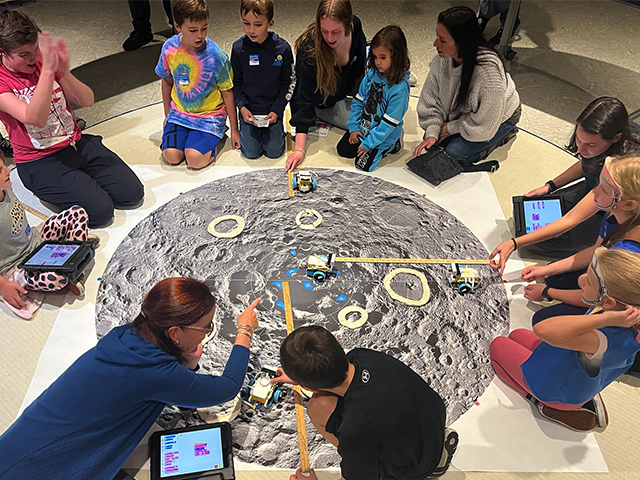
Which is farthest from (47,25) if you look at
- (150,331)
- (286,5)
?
(150,331)

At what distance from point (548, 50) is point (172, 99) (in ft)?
11.5

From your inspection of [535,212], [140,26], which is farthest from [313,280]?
[140,26]

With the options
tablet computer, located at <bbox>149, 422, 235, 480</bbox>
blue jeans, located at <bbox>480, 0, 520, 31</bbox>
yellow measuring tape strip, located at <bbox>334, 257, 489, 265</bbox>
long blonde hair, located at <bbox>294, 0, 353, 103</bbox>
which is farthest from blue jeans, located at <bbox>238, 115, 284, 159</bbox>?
blue jeans, located at <bbox>480, 0, 520, 31</bbox>

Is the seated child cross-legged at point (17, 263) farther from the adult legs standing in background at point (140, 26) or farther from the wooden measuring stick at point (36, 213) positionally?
the adult legs standing in background at point (140, 26)

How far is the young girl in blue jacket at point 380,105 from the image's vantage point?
115 inches

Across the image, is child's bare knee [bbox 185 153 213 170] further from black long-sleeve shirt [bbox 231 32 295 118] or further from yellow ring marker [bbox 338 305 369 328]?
yellow ring marker [bbox 338 305 369 328]

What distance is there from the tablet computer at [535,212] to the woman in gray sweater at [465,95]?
550mm

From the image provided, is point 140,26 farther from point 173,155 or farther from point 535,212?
point 535,212

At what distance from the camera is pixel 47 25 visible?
515cm

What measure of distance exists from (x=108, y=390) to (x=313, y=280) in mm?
1230

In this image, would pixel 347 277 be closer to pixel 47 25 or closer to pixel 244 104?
pixel 244 104

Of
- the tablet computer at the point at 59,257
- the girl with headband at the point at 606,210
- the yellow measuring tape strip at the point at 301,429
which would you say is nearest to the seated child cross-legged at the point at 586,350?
the girl with headband at the point at 606,210

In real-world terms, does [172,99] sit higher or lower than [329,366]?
lower

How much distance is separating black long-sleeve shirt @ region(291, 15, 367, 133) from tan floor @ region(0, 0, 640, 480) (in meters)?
0.27
